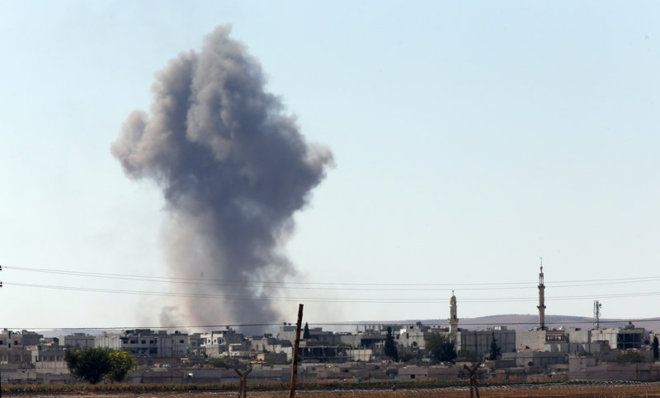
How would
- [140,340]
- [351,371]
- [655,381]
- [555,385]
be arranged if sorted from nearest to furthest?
1. [555,385]
2. [655,381]
3. [351,371]
4. [140,340]

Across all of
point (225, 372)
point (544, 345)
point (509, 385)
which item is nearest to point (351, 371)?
point (225, 372)

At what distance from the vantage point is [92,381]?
402ft

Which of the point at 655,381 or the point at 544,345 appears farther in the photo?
the point at 544,345

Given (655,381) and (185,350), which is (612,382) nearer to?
(655,381)

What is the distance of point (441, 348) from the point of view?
586ft

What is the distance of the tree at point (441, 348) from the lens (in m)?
175

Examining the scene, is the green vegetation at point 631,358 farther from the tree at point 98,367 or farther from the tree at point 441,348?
the tree at point 98,367

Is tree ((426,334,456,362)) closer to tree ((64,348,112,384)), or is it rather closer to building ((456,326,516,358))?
building ((456,326,516,358))

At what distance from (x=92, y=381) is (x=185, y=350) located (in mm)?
74269

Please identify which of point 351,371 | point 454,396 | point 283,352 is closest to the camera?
point 454,396

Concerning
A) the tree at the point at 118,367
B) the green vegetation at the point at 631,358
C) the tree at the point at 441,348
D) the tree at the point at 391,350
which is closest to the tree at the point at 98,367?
the tree at the point at 118,367

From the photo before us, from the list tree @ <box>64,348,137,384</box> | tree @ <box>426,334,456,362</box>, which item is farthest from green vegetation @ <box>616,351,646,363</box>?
tree @ <box>64,348,137,384</box>

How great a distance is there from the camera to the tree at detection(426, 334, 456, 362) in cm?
17512

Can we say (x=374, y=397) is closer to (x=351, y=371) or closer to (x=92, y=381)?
(x=92, y=381)
